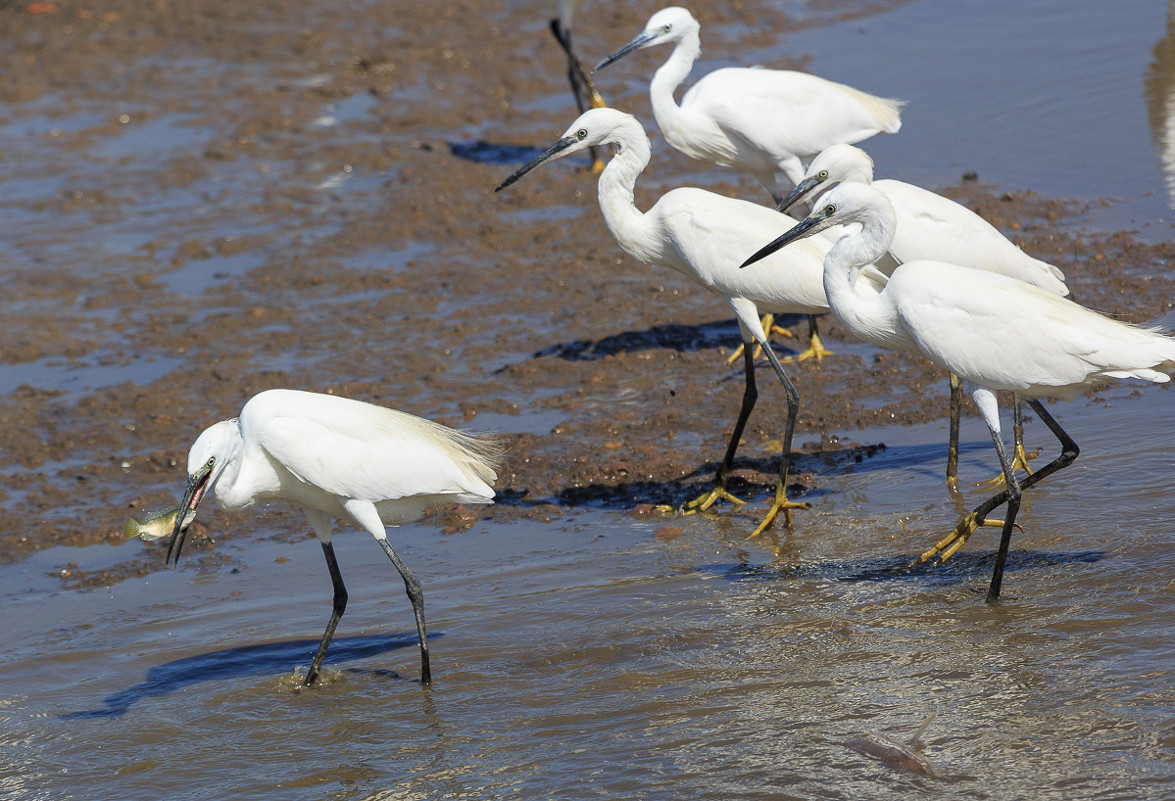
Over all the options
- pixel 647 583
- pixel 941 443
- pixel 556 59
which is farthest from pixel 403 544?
pixel 556 59

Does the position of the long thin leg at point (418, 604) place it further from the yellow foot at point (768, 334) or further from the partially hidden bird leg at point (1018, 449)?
the yellow foot at point (768, 334)

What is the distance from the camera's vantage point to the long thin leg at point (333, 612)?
5.72 metres

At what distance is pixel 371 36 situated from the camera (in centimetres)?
1602

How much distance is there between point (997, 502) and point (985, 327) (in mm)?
838

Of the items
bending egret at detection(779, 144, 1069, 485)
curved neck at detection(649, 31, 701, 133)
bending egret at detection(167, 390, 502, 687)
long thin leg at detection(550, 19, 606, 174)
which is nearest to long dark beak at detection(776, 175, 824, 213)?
bending egret at detection(779, 144, 1069, 485)

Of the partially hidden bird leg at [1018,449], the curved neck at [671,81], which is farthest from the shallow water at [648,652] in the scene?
the curved neck at [671,81]

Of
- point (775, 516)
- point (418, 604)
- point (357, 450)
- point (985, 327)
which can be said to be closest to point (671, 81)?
point (775, 516)

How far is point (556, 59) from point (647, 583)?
10014mm

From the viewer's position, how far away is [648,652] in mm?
5504

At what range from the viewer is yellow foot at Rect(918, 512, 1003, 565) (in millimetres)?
5848

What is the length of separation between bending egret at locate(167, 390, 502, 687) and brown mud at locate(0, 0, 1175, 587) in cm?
131

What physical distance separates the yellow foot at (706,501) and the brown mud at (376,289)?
4.3 inches

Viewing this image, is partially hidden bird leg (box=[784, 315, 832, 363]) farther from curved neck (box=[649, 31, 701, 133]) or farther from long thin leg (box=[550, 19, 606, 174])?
long thin leg (box=[550, 19, 606, 174])

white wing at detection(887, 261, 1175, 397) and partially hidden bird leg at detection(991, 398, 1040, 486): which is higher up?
white wing at detection(887, 261, 1175, 397)
